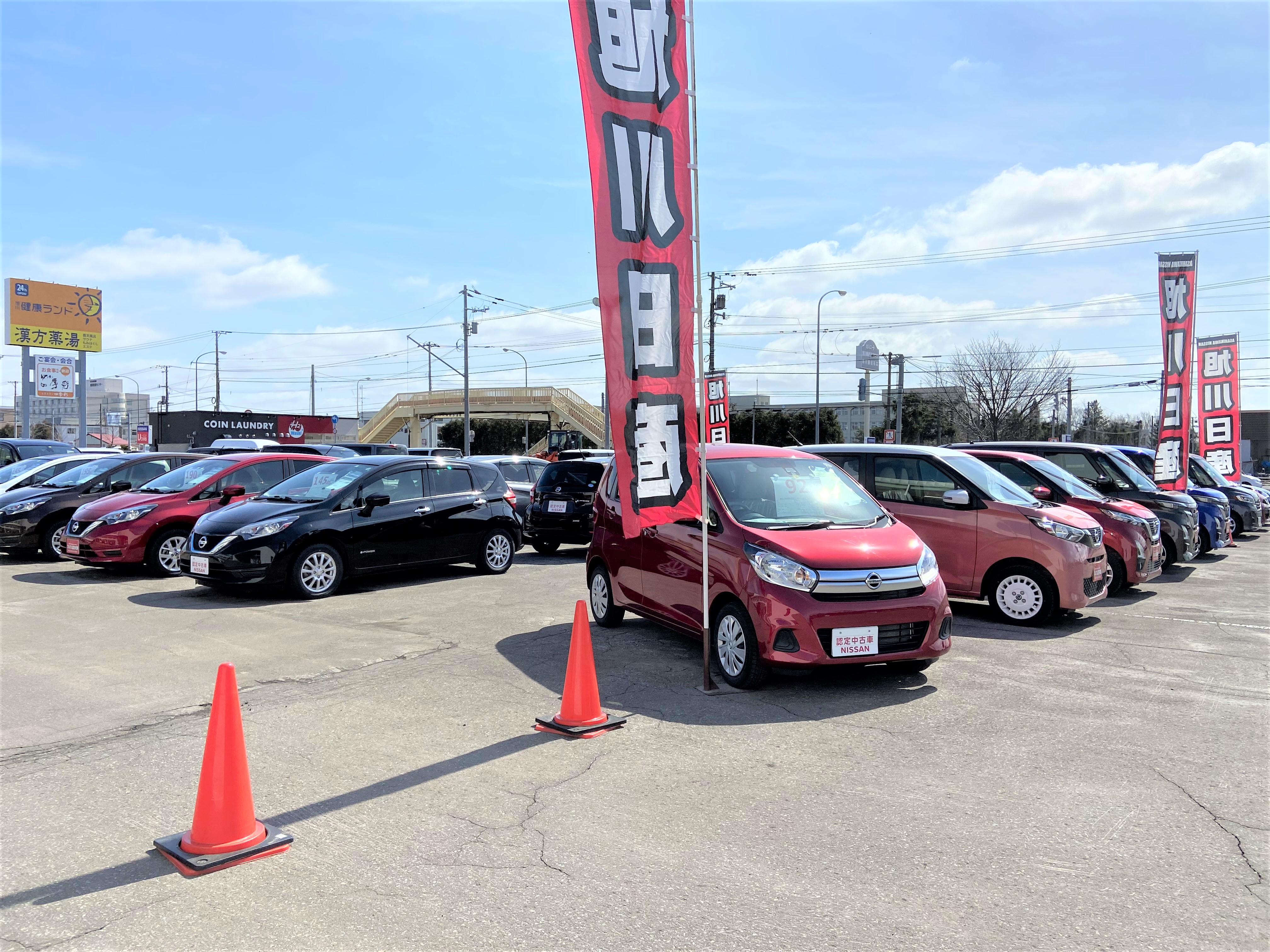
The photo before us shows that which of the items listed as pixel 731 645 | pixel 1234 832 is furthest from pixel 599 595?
pixel 1234 832

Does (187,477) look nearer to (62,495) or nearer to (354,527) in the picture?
(62,495)

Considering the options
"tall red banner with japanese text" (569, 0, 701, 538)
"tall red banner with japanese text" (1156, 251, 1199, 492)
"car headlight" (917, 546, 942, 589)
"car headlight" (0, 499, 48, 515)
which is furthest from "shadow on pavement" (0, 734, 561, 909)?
"tall red banner with japanese text" (1156, 251, 1199, 492)

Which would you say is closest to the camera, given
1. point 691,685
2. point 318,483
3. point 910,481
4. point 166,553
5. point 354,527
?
point 691,685

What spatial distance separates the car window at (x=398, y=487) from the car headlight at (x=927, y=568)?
690 centimetres

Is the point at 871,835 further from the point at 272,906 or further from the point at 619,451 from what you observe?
the point at 619,451

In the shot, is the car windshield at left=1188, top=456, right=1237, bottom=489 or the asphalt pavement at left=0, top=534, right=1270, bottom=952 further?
the car windshield at left=1188, top=456, right=1237, bottom=489

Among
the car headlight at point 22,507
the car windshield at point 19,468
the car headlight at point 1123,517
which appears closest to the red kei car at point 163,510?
the car headlight at point 22,507

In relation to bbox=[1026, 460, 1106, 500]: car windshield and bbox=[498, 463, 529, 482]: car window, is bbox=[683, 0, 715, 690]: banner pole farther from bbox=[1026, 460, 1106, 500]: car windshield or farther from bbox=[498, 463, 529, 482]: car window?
bbox=[498, 463, 529, 482]: car window

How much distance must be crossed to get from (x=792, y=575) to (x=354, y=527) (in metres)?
6.33

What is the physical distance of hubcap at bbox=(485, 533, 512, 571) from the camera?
1231cm

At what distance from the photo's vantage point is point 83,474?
14086mm

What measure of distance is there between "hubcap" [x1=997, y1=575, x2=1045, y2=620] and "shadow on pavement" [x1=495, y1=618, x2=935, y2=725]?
2.54 m

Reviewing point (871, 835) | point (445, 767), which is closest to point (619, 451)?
point (445, 767)

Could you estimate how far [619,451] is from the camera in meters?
6.12
